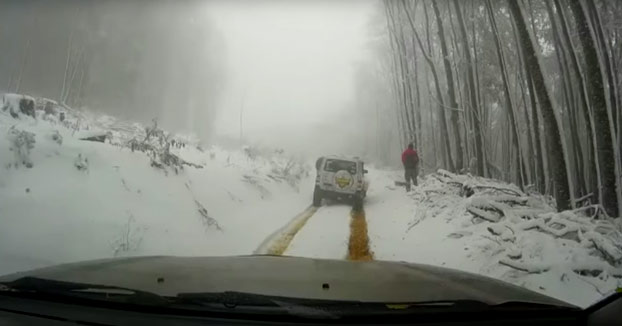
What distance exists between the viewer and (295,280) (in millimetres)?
2143

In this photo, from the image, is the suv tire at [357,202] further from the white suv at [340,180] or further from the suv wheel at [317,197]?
the suv wheel at [317,197]

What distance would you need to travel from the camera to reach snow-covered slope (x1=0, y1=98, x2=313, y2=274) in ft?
11.5

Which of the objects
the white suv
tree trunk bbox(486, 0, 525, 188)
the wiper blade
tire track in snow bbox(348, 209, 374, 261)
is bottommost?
tire track in snow bbox(348, 209, 374, 261)

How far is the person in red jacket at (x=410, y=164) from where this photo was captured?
4.65 metres

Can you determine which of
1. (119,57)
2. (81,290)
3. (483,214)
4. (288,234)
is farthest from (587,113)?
(119,57)

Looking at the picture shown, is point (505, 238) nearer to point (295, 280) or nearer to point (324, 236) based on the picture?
point (324, 236)

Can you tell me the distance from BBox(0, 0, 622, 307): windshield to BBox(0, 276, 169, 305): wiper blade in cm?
140

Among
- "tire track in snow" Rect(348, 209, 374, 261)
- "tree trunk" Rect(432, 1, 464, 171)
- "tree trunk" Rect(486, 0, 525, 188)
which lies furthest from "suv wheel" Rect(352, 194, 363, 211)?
"tree trunk" Rect(486, 0, 525, 188)

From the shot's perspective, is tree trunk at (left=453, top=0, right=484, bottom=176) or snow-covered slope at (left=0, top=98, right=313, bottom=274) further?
tree trunk at (left=453, top=0, right=484, bottom=176)

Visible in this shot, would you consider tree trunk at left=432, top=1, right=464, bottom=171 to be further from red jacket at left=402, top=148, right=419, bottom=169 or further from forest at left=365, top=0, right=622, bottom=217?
red jacket at left=402, top=148, right=419, bottom=169

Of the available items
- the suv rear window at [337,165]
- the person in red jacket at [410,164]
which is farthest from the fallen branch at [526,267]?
the suv rear window at [337,165]

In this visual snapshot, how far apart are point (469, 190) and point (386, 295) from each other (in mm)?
2729

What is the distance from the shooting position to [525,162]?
4.41 m

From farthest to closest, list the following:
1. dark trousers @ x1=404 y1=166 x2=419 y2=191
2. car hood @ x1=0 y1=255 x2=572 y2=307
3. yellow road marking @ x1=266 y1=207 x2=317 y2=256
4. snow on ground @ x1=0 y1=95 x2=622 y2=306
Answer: dark trousers @ x1=404 y1=166 x2=419 y2=191
yellow road marking @ x1=266 y1=207 x2=317 y2=256
snow on ground @ x1=0 y1=95 x2=622 y2=306
car hood @ x1=0 y1=255 x2=572 y2=307
